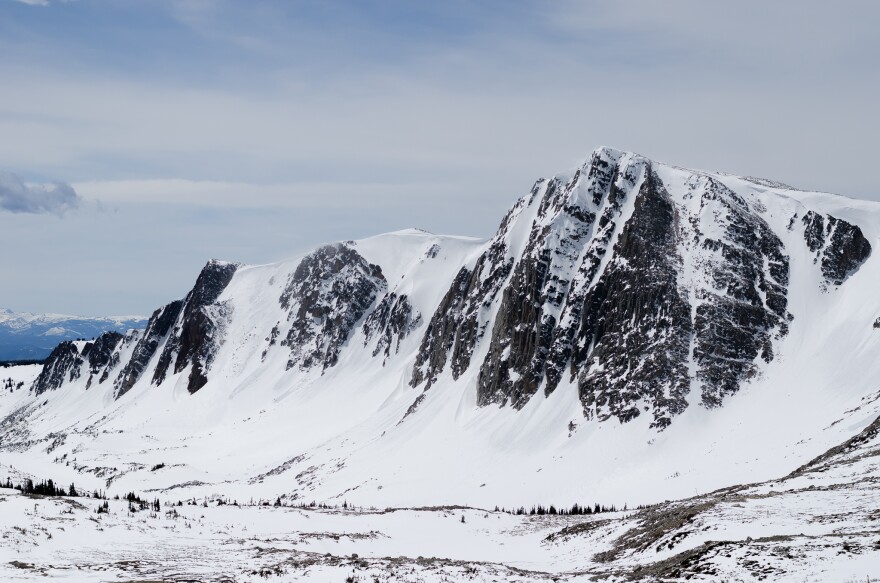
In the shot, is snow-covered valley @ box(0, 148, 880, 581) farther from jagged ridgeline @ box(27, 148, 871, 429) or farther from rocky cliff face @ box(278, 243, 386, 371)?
rocky cliff face @ box(278, 243, 386, 371)

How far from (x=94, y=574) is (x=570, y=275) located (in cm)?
8111

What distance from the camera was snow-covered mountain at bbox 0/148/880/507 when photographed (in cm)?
7050

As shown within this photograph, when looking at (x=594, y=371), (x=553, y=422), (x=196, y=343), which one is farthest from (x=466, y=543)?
(x=196, y=343)

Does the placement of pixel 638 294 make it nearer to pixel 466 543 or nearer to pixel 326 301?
pixel 466 543

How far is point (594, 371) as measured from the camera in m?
85.4

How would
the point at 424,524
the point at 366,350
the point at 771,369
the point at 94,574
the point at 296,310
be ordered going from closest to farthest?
1. the point at 94,574
2. the point at 424,524
3. the point at 771,369
4. the point at 366,350
5. the point at 296,310

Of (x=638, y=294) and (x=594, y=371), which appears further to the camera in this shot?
(x=638, y=294)

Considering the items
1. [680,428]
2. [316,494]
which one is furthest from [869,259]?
[316,494]

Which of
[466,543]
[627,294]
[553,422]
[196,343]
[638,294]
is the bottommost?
[466,543]

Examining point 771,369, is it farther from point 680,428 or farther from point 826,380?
point 680,428

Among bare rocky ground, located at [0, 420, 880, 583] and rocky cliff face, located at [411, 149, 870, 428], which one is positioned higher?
rocky cliff face, located at [411, 149, 870, 428]

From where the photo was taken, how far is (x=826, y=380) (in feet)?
231

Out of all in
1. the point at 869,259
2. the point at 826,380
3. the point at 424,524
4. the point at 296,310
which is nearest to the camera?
the point at 424,524

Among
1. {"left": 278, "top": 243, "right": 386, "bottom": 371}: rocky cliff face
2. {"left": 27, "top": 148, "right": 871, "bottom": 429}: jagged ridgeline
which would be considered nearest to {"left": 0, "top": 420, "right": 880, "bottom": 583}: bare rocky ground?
{"left": 27, "top": 148, "right": 871, "bottom": 429}: jagged ridgeline
